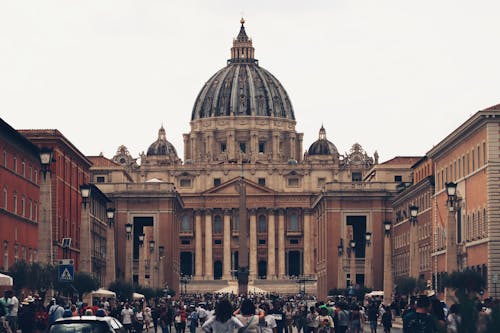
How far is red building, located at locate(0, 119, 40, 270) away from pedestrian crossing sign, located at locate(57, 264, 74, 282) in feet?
94.5

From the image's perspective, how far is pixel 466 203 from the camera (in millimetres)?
89188

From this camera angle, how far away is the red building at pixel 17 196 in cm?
7425

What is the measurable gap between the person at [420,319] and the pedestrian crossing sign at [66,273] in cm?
2070

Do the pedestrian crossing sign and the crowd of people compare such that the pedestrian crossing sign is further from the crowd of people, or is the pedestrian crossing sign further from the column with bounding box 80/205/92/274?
the column with bounding box 80/205/92/274

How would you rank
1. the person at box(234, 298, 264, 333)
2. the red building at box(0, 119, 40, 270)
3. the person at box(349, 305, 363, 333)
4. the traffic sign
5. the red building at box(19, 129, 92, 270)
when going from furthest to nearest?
the red building at box(19, 129, 92, 270) → the red building at box(0, 119, 40, 270) → the traffic sign → the person at box(349, 305, 363, 333) → the person at box(234, 298, 264, 333)

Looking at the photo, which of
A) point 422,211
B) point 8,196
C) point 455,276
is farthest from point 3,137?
point 422,211

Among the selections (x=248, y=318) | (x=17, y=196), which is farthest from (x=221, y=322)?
(x=17, y=196)

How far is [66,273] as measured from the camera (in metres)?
43.3

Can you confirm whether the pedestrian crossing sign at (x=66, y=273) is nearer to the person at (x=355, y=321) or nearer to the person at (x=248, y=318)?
the person at (x=355, y=321)

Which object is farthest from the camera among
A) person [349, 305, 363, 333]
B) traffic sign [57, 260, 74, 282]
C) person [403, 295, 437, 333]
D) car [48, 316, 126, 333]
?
traffic sign [57, 260, 74, 282]

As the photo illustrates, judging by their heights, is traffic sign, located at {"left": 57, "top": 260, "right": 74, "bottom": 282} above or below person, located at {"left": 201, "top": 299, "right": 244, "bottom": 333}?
above

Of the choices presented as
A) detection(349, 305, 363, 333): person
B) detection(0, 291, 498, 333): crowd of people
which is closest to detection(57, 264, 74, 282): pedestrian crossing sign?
detection(0, 291, 498, 333): crowd of people

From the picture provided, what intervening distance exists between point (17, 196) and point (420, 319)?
5851 cm

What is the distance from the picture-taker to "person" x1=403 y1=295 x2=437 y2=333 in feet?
75.6
